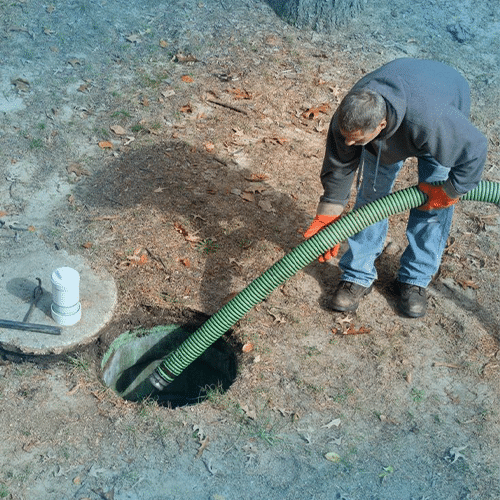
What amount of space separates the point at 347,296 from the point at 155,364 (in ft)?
5.63

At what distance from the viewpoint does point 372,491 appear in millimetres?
4410

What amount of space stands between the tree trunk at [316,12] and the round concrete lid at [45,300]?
4.93 metres

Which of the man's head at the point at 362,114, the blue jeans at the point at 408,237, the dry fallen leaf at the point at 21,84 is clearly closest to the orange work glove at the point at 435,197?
the blue jeans at the point at 408,237

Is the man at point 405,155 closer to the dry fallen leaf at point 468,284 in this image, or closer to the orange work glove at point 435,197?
the orange work glove at point 435,197

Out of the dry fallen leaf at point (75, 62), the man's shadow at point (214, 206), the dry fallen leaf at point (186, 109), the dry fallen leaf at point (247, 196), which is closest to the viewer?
the man's shadow at point (214, 206)

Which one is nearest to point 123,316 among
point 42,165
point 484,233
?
point 42,165

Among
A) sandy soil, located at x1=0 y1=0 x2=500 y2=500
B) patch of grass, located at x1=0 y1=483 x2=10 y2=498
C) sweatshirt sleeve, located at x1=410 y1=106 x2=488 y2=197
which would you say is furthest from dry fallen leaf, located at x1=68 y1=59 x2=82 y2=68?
patch of grass, located at x1=0 y1=483 x2=10 y2=498

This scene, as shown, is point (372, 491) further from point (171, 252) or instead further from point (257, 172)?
point (257, 172)

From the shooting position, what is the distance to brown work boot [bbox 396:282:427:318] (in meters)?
5.56

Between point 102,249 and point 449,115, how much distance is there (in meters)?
3.00

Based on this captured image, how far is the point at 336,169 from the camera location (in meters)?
4.79

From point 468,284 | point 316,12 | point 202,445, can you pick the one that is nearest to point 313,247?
point 202,445

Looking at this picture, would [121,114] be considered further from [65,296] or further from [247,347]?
[247,347]

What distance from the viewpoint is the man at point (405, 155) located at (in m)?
4.17
